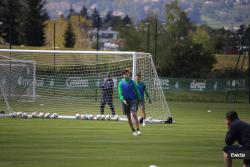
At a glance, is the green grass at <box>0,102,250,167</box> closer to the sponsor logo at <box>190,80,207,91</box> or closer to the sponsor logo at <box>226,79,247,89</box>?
the sponsor logo at <box>226,79,247,89</box>

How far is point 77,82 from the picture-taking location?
1914 inches

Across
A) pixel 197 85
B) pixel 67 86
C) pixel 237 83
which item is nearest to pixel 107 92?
pixel 67 86

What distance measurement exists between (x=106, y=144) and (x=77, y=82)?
23.7 meters

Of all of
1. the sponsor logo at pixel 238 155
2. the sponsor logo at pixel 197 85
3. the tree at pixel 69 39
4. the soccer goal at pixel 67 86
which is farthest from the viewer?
the tree at pixel 69 39

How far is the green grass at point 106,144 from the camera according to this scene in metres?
20.6

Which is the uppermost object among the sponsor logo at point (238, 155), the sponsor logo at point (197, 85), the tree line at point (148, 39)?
the sponsor logo at point (238, 155)

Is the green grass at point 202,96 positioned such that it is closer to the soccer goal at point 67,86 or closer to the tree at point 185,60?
the tree at point 185,60

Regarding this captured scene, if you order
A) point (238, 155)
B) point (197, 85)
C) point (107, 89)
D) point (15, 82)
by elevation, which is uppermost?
point (238, 155)

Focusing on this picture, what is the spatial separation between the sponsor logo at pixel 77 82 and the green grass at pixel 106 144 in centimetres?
1090

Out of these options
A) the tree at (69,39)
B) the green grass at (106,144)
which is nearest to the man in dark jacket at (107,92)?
the green grass at (106,144)

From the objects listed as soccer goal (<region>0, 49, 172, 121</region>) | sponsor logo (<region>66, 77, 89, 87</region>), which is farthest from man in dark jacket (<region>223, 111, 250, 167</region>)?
sponsor logo (<region>66, 77, 89, 87</region>)

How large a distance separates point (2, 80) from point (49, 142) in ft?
61.2

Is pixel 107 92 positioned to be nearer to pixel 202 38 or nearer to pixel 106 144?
pixel 106 144

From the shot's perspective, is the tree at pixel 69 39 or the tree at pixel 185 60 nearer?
the tree at pixel 185 60
